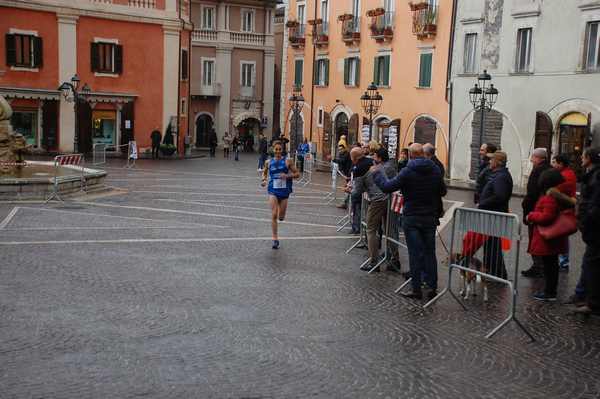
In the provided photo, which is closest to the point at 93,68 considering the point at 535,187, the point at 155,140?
the point at 155,140

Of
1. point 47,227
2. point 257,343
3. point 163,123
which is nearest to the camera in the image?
point 257,343

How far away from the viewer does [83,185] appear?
72.0 ft

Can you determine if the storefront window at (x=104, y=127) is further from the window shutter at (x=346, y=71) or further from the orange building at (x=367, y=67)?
the window shutter at (x=346, y=71)

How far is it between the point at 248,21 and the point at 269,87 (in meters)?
5.60

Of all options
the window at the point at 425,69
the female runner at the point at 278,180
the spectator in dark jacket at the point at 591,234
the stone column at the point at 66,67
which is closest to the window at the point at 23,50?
the stone column at the point at 66,67

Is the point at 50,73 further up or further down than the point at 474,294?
further up

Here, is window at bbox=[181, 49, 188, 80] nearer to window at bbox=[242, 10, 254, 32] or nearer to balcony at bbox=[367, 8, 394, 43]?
balcony at bbox=[367, 8, 394, 43]

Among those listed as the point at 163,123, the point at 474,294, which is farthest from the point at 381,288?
the point at 163,123

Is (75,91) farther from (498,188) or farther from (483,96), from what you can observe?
(498,188)

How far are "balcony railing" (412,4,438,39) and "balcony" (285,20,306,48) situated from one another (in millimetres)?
14107

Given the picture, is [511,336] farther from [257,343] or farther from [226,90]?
[226,90]

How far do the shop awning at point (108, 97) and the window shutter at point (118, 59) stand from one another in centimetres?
135

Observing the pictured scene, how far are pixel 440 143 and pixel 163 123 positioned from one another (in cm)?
1703

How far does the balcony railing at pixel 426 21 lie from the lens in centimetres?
3788
